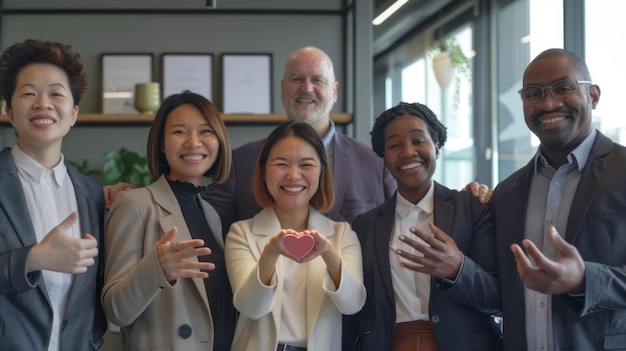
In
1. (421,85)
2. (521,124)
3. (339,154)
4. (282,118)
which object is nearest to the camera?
(339,154)

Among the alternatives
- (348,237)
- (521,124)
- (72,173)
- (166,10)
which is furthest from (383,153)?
(521,124)

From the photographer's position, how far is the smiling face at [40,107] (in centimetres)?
221

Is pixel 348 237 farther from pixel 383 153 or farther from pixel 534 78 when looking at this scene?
pixel 534 78

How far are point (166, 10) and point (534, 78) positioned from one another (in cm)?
287

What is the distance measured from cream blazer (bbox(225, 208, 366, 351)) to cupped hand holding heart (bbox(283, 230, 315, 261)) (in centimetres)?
12

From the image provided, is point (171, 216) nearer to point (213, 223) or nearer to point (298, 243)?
point (213, 223)

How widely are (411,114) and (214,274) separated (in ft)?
2.62

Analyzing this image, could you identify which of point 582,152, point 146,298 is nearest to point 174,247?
point 146,298

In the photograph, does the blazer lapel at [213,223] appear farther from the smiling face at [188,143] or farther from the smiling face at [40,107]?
the smiling face at [40,107]

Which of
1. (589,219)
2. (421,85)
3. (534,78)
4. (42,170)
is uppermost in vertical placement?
(421,85)

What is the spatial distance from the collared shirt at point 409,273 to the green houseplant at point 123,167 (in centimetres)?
225

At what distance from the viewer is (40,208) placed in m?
2.21

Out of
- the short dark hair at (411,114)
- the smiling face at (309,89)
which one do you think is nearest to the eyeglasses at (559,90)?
the short dark hair at (411,114)

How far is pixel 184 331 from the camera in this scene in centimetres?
227
